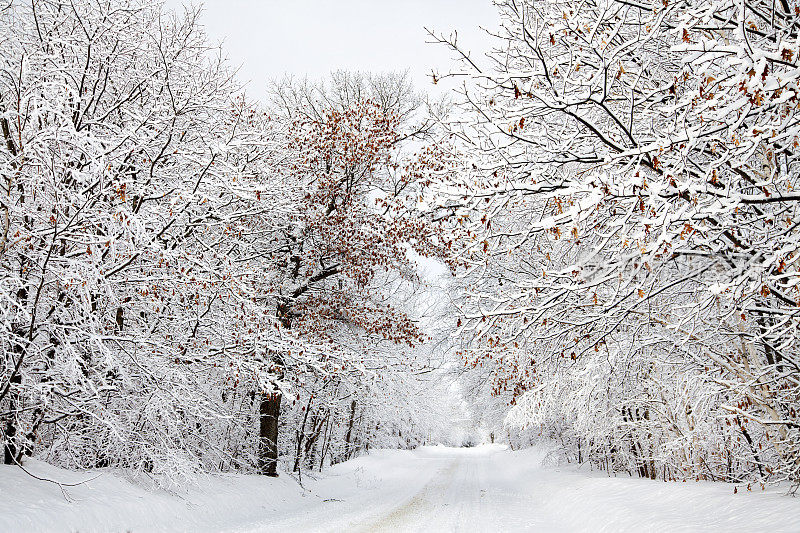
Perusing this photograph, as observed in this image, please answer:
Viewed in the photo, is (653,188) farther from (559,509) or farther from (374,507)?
(374,507)

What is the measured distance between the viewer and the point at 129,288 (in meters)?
7.70

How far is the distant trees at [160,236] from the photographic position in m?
5.79

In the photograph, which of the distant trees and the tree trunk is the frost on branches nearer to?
the distant trees

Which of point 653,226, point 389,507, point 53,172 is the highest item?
point 53,172

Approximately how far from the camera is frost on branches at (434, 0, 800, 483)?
3199 millimetres

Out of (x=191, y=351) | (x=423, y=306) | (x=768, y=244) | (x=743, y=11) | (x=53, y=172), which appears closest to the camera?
(x=743, y=11)

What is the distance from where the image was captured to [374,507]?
10.7 metres

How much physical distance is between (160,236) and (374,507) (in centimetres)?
751

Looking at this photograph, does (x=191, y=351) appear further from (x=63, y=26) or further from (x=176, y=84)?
(x=63, y=26)

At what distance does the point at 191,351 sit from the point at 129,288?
1461mm

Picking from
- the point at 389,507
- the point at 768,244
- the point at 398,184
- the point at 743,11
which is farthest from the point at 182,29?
the point at 389,507

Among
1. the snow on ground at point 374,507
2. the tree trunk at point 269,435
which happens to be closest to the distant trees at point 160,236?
the tree trunk at point 269,435

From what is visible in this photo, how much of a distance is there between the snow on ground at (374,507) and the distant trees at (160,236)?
643mm

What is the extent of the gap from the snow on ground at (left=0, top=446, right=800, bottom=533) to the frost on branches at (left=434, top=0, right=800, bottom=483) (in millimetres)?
957
